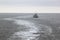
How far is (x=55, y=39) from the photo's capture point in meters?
1.64

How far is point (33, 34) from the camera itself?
5.86 ft

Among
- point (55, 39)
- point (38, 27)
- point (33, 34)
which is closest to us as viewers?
point (55, 39)

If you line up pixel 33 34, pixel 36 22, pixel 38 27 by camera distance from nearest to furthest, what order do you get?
1. pixel 33 34
2. pixel 38 27
3. pixel 36 22

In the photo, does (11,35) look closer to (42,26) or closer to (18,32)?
(18,32)

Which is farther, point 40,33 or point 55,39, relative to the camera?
point 40,33

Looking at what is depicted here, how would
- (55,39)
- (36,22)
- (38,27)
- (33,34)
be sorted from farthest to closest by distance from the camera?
1. (36,22)
2. (38,27)
3. (33,34)
4. (55,39)

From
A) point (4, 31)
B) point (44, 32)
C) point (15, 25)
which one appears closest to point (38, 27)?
point (44, 32)

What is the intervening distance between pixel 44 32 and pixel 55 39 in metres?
0.28

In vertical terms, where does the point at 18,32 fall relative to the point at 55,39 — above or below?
above

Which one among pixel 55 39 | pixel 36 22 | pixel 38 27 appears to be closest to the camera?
pixel 55 39

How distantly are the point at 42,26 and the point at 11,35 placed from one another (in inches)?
28.5

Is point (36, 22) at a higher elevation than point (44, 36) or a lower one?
higher

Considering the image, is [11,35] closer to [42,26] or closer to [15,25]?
[15,25]

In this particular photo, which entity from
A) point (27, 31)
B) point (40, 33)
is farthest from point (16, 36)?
point (40, 33)
